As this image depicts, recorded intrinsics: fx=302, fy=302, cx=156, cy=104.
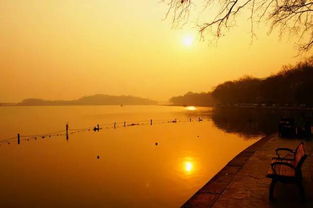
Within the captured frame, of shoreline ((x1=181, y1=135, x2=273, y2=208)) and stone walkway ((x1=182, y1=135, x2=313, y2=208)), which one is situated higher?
stone walkway ((x1=182, y1=135, x2=313, y2=208))

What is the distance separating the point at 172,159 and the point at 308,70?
47541 mm

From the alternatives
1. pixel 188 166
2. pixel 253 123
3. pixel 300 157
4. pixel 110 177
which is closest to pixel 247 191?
pixel 300 157

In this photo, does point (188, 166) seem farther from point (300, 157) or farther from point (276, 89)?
point (276, 89)

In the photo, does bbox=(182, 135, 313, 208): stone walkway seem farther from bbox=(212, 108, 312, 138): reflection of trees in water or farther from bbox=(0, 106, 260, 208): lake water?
bbox=(212, 108, 312, 138): reflection of trees in water

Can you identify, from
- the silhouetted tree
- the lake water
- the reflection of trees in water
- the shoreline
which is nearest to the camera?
the shoreline

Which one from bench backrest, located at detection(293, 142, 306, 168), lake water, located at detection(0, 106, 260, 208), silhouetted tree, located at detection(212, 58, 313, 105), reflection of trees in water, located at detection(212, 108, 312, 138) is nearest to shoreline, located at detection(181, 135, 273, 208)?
bench backrest, located at detection(293, 142, 306, 168)

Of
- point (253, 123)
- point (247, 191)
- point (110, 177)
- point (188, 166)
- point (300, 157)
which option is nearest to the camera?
point (300, 157)

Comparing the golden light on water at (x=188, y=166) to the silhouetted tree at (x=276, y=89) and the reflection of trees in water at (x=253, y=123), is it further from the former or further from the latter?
the silhouetted tree at (x=276, y=89)

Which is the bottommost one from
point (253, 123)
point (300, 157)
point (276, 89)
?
point (253, 123)

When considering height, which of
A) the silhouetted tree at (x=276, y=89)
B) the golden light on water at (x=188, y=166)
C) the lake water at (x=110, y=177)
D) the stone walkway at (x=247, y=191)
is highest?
the silhouetted tree at (x=276, y=89)

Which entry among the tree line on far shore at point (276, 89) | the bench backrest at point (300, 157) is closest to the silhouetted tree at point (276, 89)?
the tree line on far shore at point (276, 89)

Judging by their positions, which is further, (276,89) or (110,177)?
(276,89)

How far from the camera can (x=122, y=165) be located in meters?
22.9

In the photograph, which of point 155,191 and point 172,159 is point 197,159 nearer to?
point 172,159
